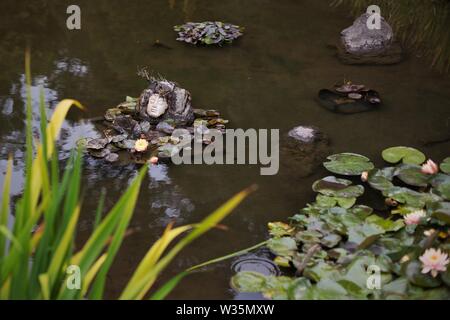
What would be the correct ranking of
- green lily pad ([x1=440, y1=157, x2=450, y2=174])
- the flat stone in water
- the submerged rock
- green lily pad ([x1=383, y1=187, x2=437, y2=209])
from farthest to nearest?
the submerged rock < the flat stone in water < green lily pad ([x1=440, y1=157, x2=450, y2=174]) < green lily pad ([x1=383, y1=187, x2=437, y2=209])

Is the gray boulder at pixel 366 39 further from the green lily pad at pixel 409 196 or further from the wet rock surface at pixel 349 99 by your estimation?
the green lily pad at pixel 409 196

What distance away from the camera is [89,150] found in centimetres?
420

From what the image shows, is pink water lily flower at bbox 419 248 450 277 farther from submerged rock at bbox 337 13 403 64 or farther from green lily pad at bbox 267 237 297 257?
submerged rock at bbox 337 13 403 64

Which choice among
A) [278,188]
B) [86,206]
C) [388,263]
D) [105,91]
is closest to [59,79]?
[105,91]

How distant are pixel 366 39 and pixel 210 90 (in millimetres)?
1767

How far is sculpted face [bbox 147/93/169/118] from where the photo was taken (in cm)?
461

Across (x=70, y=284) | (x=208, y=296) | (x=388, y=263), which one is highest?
(x=70, y=284)

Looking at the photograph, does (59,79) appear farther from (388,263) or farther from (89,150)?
(388,263)

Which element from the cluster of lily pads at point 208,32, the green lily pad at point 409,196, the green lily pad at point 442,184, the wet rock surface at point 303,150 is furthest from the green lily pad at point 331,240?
the cluster of lily pads at point 208,32

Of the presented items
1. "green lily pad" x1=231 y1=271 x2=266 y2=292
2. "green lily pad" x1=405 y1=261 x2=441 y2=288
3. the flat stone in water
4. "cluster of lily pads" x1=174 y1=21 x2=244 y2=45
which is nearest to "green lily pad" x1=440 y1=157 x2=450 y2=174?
the flat stone in water

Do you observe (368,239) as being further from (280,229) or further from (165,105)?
(165,105)

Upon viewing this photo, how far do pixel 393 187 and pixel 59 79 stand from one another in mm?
3047

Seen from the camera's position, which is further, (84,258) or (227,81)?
(227,81)

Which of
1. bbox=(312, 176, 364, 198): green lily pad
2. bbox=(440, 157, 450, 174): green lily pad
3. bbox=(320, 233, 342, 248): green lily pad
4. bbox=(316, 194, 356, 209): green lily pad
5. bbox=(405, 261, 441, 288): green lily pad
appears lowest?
bbox=(320, 233, 342, 248): green lily pad
